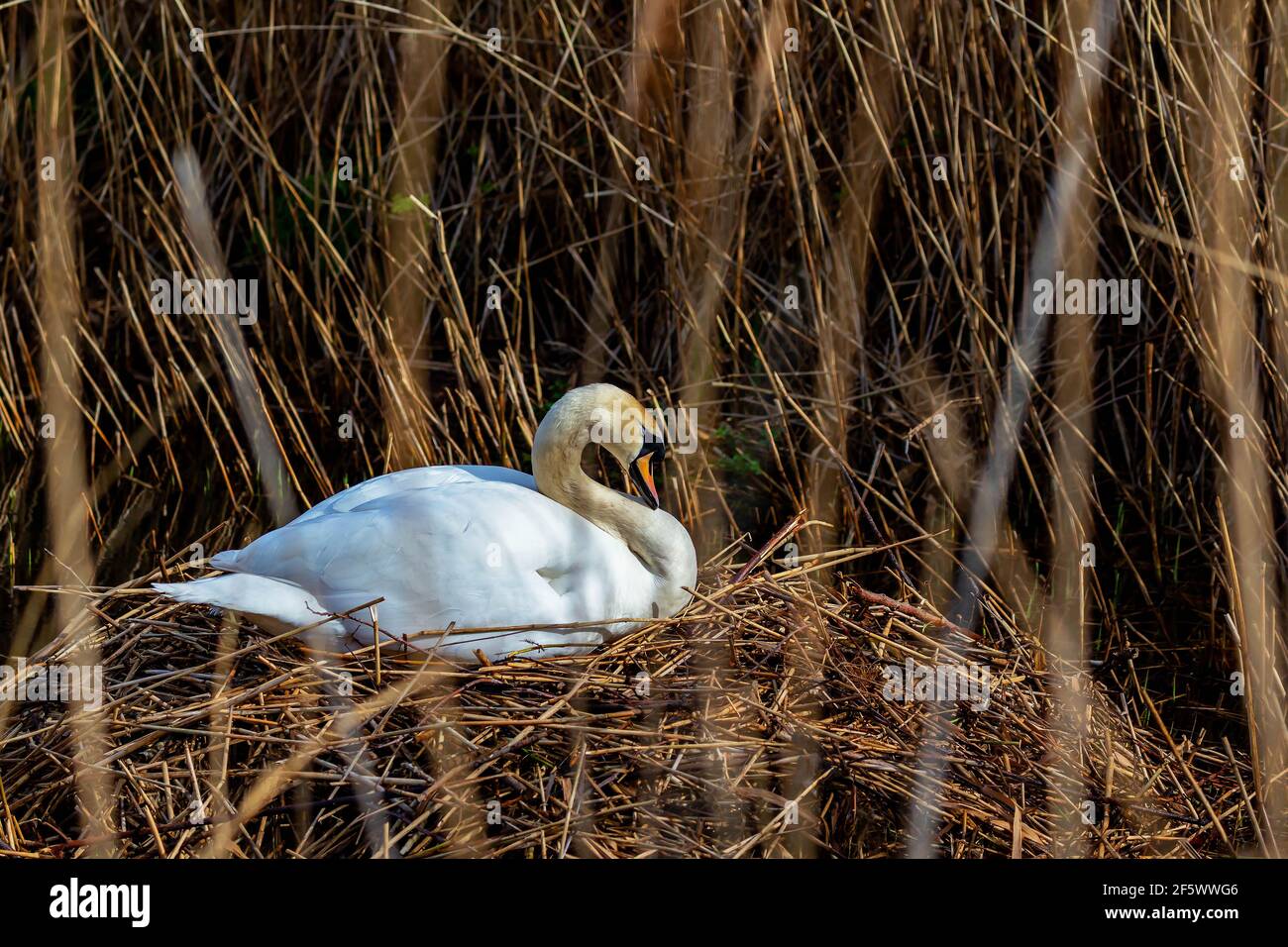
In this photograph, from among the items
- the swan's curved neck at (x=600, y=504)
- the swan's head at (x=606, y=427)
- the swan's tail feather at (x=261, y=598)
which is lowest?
the swan's tail feather at (x=261, y=598)

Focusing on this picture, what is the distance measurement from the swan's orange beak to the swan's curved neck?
0.13ft

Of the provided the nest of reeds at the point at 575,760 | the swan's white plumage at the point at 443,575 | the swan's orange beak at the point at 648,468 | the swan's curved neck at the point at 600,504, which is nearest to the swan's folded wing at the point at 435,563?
the swan's white plumage at the point at 443,575

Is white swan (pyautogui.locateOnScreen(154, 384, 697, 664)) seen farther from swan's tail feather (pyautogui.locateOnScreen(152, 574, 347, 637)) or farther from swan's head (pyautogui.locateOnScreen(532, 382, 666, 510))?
swan's head (pyautogui.locateOnScreen(532, 382, 666, 510))

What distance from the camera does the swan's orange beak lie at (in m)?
4.06

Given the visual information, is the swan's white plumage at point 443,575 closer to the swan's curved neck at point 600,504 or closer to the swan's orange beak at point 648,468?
the swan's curved neck at point 600,504

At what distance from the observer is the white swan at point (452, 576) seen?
11.9ft

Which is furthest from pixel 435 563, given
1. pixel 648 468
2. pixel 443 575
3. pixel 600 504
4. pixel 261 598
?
pixel 648 468

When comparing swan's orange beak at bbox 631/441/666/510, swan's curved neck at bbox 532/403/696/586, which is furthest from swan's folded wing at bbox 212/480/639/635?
swan's orange beak at bbox 631/441/666/510

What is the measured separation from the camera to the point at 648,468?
4.09 m

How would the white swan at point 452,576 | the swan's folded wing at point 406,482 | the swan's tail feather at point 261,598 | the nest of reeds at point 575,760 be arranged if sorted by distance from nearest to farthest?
the nest of reeds at point 575,760 → the swan's tail feather at point 261,598 → the white swan at point 452,576 → the swan's folded wing at point 406,482

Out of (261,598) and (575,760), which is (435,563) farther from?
(575,760)

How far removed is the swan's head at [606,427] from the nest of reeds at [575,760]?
0.51 metres

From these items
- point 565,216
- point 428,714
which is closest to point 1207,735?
point 428,714

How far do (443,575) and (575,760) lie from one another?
2.25 feet
